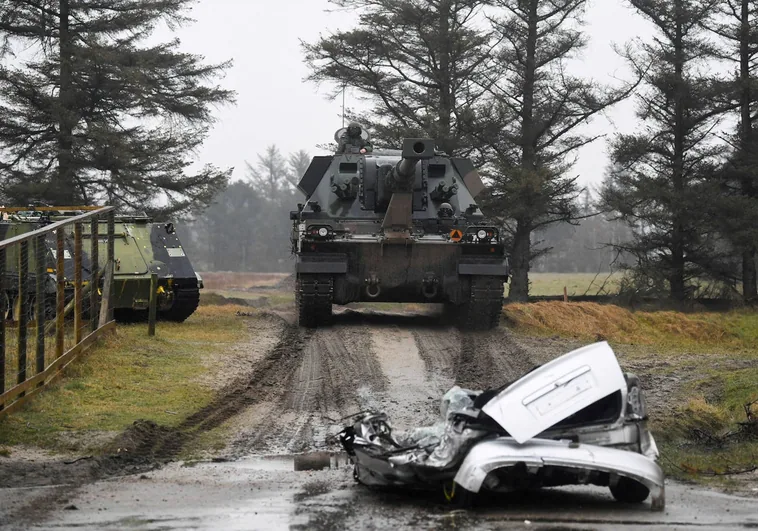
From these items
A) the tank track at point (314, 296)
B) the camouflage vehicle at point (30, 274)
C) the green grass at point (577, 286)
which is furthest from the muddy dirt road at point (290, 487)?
the green grass at point (577, 286)

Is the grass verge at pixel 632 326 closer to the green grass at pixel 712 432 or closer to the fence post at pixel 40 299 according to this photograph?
the green grass at pixel 712 432

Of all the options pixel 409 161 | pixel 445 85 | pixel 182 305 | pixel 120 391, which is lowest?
pixel 120 391

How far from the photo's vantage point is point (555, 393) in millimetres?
5945

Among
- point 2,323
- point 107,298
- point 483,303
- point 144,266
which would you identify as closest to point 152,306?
point 107,298

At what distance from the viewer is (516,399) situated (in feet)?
19.7

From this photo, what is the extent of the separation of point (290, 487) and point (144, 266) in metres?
11.3

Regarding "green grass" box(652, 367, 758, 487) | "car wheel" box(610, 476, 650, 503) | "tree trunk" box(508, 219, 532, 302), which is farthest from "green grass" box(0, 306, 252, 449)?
"tree trunk" box(508, 219, 532, 302)

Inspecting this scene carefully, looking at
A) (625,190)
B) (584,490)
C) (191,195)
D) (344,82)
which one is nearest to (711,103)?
(625,190)

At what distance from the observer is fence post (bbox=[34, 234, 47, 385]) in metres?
10.0

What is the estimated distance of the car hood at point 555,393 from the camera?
5.82 metres

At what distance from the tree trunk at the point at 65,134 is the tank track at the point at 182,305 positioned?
717 cm

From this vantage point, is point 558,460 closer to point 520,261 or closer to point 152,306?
point 152,306

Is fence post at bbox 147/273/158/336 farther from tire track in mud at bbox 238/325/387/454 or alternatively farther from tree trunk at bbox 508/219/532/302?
tree trunk at bbox 508/219/532/302

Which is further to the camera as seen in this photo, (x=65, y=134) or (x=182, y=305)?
(x=65, y=134)
